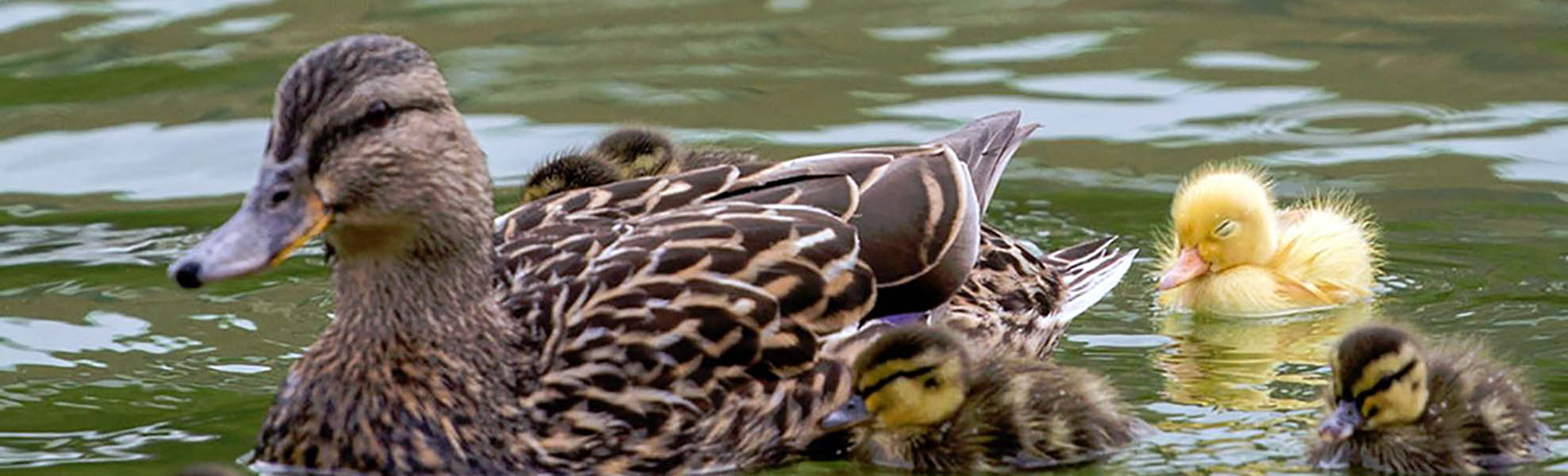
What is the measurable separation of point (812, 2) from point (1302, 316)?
3774mm

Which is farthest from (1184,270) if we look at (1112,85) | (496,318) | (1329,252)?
(496,318)

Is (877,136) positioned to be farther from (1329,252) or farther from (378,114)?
(378,114)

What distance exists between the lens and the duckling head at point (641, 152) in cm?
777

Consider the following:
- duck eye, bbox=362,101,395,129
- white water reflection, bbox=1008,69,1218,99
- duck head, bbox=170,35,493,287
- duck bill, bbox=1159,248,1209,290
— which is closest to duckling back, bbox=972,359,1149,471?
duck head, bbox=170,35,493,287

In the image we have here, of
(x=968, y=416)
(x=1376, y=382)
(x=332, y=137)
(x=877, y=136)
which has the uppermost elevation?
(x=332, y=137)

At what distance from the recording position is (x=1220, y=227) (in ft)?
26.0

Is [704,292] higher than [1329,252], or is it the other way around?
[704,292]

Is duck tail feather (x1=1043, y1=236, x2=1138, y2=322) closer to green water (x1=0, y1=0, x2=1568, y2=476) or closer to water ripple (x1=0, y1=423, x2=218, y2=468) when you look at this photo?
green water (x1=0, y1=0, x2=1568, y2=476)

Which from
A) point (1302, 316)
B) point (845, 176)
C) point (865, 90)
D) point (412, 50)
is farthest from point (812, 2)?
point (412, 50)

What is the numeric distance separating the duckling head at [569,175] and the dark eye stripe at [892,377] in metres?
1.62

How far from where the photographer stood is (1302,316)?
7.84 metres

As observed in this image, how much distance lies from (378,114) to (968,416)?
133 cm

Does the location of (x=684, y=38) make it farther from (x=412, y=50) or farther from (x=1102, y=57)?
(x=412, y=50)

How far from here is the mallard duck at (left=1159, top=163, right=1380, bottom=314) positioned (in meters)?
7.82
